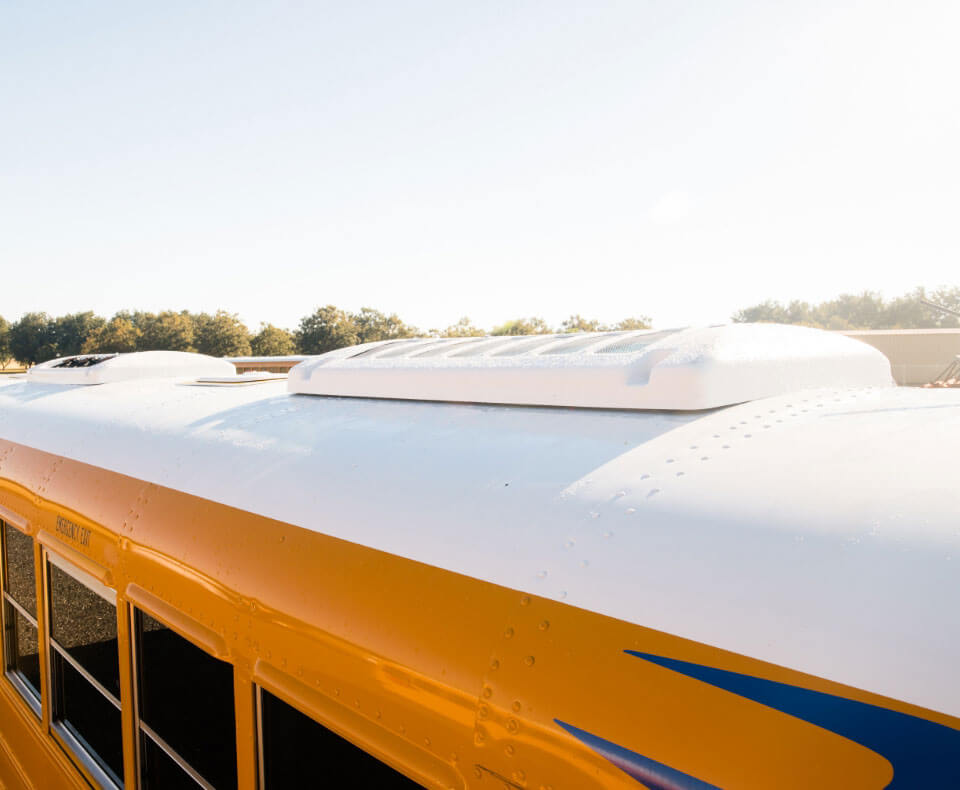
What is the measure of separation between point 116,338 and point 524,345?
62689 millimetres

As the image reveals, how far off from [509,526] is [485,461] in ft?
0.81

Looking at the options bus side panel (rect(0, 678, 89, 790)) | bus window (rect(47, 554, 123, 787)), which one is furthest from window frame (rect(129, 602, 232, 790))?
bus side panel (rect(0, 678, 89, 790))

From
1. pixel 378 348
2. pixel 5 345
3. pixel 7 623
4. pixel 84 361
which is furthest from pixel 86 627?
pixel 5 345

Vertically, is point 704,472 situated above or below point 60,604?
above

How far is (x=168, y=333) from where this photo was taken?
5609 centimetres

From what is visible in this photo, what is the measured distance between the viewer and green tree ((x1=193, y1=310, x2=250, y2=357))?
55.4 meters

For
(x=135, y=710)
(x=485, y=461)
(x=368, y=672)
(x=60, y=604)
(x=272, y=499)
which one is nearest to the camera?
(x=368, y=672)

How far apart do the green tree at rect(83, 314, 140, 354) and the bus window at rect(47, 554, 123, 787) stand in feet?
193

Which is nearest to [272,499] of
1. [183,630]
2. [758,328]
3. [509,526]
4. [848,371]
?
[183,630]

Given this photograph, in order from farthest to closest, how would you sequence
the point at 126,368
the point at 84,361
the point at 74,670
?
the point at 84,361, the point at 126,368, the point at 74,670

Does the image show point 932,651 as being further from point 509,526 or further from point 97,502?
point 97,502

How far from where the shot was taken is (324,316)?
5588cm

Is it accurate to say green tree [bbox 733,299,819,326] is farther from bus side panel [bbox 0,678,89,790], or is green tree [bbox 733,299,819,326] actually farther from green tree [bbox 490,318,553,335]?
bus side panel [bbox 0,678,89,790]

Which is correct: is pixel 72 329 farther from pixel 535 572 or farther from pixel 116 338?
pixel 535 572
